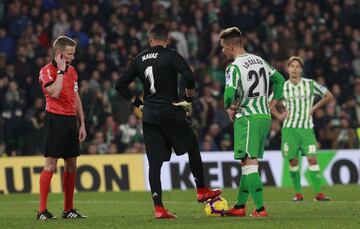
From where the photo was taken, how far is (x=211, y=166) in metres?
23.3

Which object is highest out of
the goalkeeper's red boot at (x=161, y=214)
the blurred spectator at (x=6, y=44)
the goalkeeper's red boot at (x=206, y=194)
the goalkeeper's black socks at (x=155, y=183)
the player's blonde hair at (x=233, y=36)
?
the blurred spectator at (x=6, y=44)

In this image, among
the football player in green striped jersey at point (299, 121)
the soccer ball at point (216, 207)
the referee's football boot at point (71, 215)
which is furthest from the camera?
the football player in green striped jersey at point (299, 121)

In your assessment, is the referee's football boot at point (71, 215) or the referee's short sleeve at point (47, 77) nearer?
the referee's short sleeve at point (47, 77)

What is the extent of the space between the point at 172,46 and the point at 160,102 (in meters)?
14.7

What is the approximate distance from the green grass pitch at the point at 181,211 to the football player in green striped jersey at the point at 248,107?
1.73ft

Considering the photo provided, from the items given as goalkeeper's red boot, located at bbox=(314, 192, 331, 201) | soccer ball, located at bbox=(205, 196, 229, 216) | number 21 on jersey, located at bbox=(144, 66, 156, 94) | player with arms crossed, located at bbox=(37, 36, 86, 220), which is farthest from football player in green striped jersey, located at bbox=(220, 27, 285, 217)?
goalkeeper's red boot, located at bbox=(314, 192, 331, 201)

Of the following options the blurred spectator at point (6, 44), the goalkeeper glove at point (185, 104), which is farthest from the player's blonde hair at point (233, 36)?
the blurred spectator at point (6, 44)

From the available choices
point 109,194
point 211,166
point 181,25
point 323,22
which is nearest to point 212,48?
point 181,25

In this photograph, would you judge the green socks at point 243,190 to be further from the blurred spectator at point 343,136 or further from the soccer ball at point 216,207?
the blurred spectator at point 343,136

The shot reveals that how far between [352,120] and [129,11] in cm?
708

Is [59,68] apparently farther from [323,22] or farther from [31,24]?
[323,22]

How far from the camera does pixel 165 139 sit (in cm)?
1338

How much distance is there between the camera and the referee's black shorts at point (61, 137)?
13.1 m

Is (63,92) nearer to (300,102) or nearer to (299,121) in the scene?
(299,121)
